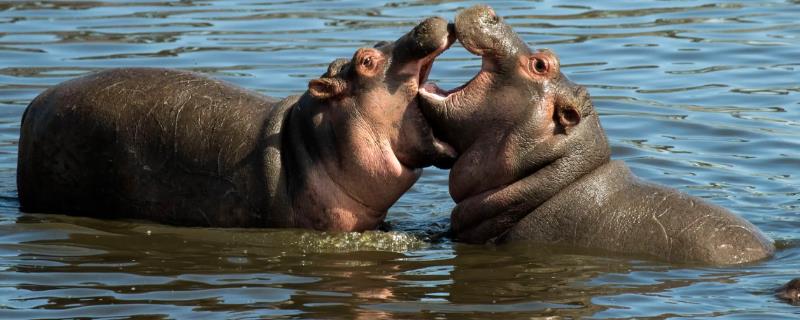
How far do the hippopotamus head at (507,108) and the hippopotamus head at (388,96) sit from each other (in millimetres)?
115

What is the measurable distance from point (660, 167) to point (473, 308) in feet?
14.9

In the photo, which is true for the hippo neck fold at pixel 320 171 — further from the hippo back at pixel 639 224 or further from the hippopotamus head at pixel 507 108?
the hippo back at pixel 639 224

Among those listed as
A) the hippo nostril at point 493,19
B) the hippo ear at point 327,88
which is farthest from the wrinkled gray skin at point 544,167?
the hippo ear at point 327,88

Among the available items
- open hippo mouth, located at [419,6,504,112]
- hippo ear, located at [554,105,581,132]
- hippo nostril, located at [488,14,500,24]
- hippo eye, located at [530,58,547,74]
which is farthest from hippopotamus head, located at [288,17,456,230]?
hippo ear, located at [554,105,581,132]

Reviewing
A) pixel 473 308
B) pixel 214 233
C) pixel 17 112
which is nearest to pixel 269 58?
pixel 17 112

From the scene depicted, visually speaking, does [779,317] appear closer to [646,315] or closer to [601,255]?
[646,315]

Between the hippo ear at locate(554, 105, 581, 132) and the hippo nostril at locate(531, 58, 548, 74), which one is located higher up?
the hippo nostril at locate(531, 58, 548, 74)

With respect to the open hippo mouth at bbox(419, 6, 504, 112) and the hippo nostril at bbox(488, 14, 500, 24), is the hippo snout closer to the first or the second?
the open hippo mouth at bbox(419, 6, 504, 112)

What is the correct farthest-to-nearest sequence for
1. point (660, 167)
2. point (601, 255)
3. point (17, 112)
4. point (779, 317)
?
point (17, 112)
point (660, 167)
point (601, 255)
point (779, 317)

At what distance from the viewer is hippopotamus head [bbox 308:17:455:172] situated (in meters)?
10.9

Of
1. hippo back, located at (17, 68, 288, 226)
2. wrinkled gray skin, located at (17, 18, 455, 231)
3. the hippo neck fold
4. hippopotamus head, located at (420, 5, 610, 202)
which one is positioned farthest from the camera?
hippo back, located at (17, 68, 288, 226)

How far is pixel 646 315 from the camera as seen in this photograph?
938 centimetres

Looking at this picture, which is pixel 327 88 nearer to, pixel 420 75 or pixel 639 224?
pixel 420 75

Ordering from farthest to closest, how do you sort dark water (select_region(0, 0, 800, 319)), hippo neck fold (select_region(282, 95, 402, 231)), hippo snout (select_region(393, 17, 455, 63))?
hippo neck fold (select_region(282, 95, 402, 231)) → hippo snout (select_region(393, 17, 455, 63)) → dark water (select_region(0, 0, 800, 319))
